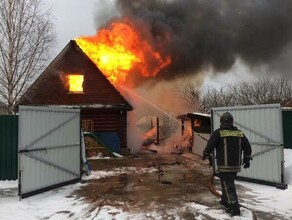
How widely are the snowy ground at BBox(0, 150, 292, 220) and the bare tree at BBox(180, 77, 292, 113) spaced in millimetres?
40342

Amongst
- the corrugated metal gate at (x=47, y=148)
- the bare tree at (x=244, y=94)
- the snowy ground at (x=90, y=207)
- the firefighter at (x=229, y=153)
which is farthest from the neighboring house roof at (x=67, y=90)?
the bare tree at (x=244, y=94)

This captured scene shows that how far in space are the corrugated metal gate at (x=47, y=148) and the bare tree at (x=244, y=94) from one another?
130 ft

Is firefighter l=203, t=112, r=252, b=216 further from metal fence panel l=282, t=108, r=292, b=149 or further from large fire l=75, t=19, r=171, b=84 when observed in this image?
large fire l=75, t=19, r=171, b=84

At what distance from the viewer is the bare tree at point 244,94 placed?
49.4 metres

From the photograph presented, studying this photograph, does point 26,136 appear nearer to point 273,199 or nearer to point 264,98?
point 273,199

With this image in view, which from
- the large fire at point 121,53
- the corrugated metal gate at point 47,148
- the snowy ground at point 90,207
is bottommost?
the snowy ground at point 90,207

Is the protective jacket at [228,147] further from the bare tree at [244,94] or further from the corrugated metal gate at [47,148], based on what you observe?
the bare tree at [244,94]

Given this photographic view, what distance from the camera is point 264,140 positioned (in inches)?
383

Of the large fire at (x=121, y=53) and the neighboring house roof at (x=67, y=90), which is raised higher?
the large fire at (x=121, y=53)

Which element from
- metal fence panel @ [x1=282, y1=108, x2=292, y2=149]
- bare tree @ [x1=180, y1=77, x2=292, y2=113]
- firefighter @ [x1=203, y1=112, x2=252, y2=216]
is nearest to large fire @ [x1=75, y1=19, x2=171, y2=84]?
metal fence panel @ [x1=282, y1=108, x2=292, y2=149]

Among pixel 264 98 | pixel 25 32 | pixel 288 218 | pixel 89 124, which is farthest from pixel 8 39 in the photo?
pixel 264 98

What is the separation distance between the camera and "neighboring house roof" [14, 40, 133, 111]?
20.1m

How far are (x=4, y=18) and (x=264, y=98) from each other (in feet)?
125

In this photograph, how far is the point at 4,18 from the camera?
914 inches
